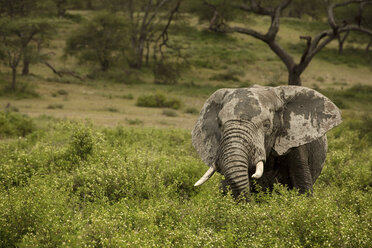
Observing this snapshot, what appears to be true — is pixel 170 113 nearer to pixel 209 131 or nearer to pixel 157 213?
pixel 209 131

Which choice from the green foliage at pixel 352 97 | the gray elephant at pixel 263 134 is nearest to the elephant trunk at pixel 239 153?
the gray elephant at pixel 263 134

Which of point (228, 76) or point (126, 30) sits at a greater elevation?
point (126, 30)

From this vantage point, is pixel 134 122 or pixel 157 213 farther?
pixel 134 122

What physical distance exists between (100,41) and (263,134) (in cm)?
2363

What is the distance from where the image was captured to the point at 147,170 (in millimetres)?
6746

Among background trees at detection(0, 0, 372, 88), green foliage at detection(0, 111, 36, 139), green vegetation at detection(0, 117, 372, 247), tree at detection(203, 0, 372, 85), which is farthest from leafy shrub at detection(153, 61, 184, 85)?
green vegetation at detection(0, 117, 372, 247)

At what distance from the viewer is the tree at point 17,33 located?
2134 cm

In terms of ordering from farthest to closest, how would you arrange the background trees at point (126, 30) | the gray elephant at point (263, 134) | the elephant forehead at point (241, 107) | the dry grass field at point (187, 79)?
the background trees at point (126, 30), the dry grass field at point (187, 79), the elephant forehead at point (241, 107), the gray elephant at point (263, 134)

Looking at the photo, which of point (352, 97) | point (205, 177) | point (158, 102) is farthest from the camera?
point (352, 97)

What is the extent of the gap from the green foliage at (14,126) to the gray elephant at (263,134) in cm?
793

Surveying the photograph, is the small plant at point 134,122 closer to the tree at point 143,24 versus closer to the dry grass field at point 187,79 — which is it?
the dry grass field at point 187,79

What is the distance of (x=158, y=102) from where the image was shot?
20.2 m

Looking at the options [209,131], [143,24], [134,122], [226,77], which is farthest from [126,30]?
[209,131]

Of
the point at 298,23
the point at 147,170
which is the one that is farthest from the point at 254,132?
the point at 298,23
